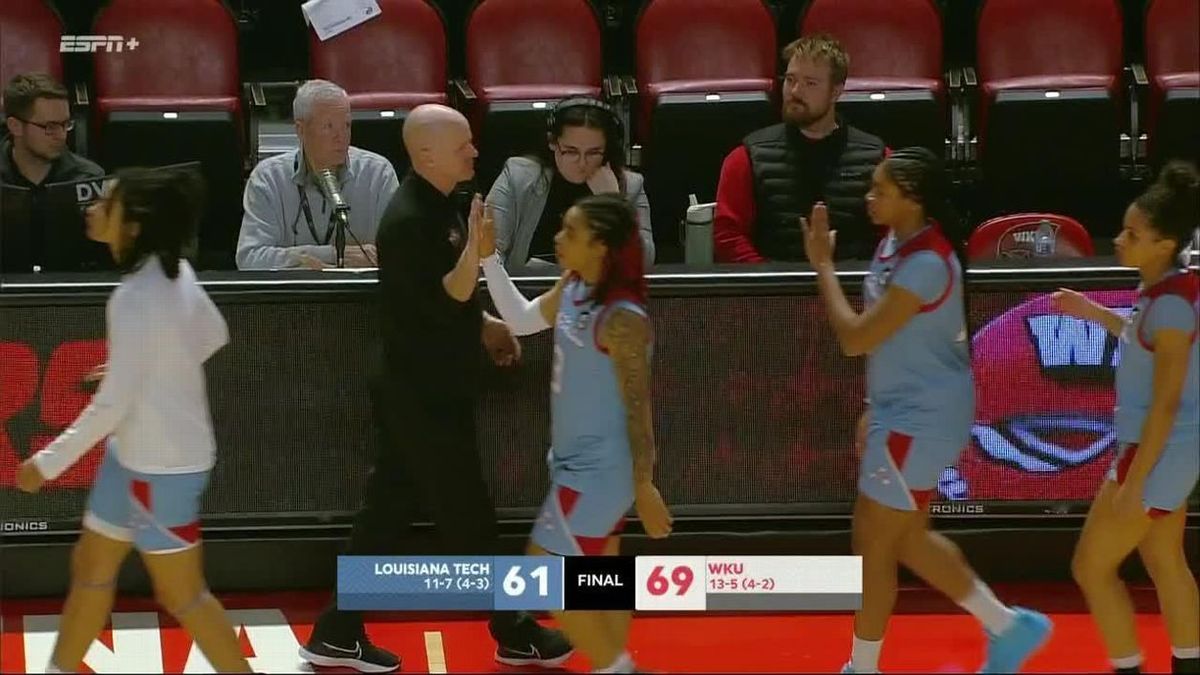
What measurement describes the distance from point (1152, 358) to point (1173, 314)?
12 centimetres

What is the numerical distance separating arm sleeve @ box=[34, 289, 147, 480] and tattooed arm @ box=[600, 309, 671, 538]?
1041 millimetres

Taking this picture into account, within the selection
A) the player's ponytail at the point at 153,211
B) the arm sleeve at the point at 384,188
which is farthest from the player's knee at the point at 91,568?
the arm sleeve at the point at 384,188

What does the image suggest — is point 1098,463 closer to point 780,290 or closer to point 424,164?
point 780,290

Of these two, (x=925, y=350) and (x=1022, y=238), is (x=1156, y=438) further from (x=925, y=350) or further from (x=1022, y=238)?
(x=1022, y=238)

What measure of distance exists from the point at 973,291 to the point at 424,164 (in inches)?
64.2

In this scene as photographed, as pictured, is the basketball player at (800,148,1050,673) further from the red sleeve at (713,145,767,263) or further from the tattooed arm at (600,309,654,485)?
the red sleeve at (713,145,767,263)

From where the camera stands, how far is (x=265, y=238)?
5.94 m

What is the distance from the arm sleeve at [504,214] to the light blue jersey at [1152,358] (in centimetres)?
183

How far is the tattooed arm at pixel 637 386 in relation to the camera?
15.1ft

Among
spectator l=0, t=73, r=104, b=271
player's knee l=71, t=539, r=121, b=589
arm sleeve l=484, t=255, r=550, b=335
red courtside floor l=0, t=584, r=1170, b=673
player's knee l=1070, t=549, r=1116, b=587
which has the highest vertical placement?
spectator l=0, t=73, r=104, b=271

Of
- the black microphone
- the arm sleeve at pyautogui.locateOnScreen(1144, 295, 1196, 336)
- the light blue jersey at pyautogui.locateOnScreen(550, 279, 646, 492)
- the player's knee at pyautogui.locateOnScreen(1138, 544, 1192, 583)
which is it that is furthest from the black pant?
the arm sleeve at pyautogui.locateOnScreen(1144, 295, 1196, 336)

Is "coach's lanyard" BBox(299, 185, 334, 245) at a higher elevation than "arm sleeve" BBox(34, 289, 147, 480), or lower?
higher

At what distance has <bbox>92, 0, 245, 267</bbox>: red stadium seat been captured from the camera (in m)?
7.06

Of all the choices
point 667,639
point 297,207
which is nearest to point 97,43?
point 297,207
